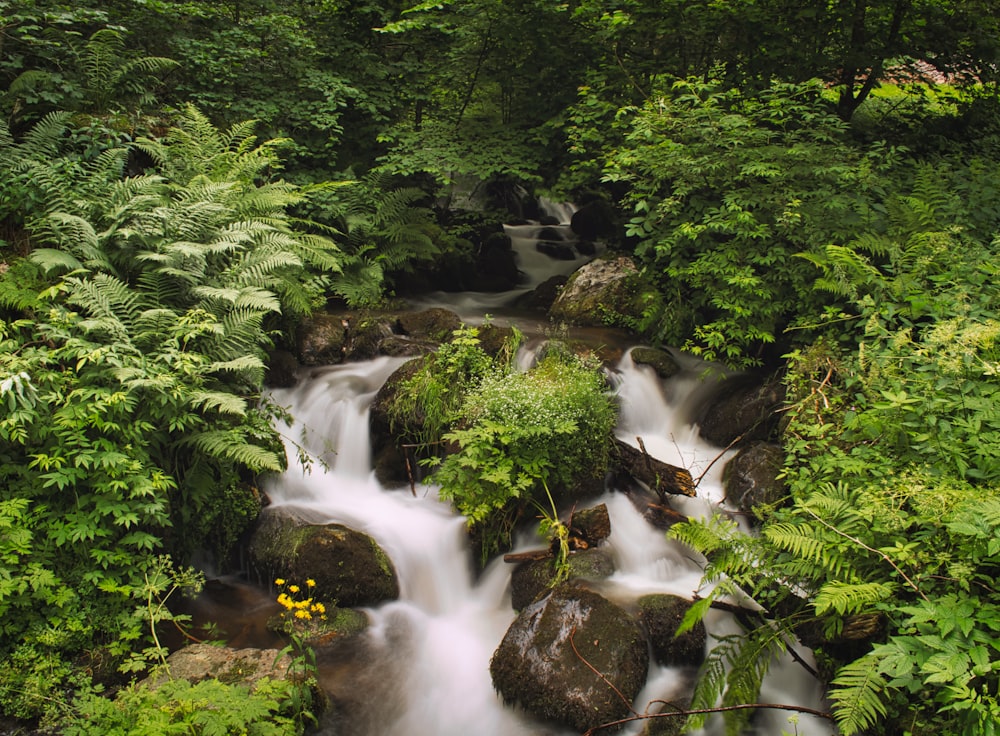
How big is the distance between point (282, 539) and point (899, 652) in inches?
182

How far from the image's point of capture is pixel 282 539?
18.2 ft

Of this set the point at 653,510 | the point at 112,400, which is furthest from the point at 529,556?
the point at 112,400

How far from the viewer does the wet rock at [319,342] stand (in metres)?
7.57

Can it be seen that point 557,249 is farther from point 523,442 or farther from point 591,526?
point 591,526

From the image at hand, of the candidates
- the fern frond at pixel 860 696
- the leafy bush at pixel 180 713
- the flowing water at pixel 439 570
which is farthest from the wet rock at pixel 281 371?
the fern frond at pixel 860 696

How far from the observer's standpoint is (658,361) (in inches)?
297

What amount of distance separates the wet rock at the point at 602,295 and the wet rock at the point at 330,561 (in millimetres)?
4697

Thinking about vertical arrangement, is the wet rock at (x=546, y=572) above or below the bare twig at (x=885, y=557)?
below

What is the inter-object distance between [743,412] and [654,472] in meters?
1.39

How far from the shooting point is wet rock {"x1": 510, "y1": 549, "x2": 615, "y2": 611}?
5227 millimetres

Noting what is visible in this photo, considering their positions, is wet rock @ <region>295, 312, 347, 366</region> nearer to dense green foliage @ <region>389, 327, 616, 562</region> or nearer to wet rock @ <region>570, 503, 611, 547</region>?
dense green foliage @ <region>389, 327, 616, 562</region>

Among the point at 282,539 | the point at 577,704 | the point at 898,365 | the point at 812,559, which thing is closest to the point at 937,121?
the point at 898,365

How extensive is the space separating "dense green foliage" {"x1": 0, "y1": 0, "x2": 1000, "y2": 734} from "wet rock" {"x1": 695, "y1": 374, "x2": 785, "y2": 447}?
0.41 metres

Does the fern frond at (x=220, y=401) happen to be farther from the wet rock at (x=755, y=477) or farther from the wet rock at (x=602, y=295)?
the wet rock at (x=602, y=295)
